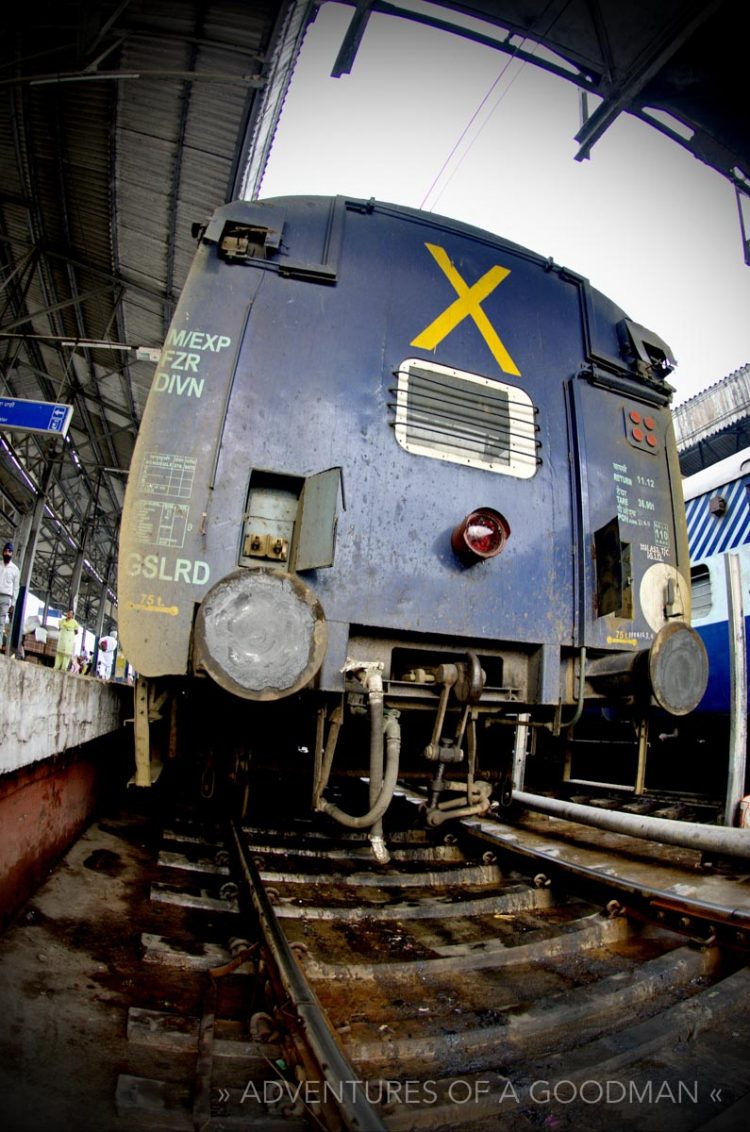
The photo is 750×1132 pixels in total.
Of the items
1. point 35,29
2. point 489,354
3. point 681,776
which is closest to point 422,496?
point 489,354

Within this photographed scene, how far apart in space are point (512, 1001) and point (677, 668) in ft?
5.24

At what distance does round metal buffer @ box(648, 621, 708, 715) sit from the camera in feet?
8.20

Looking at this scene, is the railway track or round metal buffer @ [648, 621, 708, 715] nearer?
the railway track

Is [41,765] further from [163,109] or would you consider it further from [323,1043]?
[163,109]

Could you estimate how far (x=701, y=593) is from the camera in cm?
558

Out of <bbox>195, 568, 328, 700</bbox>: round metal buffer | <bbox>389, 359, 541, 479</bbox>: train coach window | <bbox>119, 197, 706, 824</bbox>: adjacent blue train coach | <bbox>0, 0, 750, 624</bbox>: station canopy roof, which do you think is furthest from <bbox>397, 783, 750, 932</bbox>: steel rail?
<bbox>0, 0, 750, 624</bbox>: station canopy roof

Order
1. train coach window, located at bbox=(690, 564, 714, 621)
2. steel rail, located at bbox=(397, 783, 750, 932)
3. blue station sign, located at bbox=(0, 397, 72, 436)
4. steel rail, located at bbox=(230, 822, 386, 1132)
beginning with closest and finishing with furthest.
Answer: steel rail, located at bbox=(230, 822, 386, 1132) < steel rail, located at bbox=(397, 783, 750, 932) < train coach window, located at bbox=(690, 564, 714, 621) < blue station sign, located at bbox=(0, 397, 72, 436)

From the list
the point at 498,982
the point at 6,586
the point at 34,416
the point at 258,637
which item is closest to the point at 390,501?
the point at 258,637

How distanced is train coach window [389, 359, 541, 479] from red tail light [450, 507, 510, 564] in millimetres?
357

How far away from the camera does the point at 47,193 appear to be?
6945mm

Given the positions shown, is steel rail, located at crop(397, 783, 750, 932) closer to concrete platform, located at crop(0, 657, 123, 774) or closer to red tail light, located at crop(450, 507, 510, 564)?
red tail light, located at crop(450, 507, 510, 564)

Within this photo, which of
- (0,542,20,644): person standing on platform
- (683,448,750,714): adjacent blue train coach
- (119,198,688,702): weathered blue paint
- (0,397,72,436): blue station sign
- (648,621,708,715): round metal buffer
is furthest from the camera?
→ (0,542,20,644): person standing on platform

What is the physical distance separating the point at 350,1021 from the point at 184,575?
5.27 ft

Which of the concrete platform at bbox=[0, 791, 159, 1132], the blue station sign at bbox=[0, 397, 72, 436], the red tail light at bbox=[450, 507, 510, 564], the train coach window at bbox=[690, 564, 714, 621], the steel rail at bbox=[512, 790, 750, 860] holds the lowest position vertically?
the concrete platform at bbox=[0, 791, 159, 1132]
